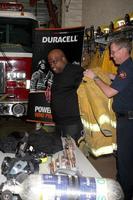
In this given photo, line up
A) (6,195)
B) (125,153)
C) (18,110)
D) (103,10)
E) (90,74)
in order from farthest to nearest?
(103,10), (18,110), (125,153), (90,74), (6,195)

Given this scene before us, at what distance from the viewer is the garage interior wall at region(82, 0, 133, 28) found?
780 cm

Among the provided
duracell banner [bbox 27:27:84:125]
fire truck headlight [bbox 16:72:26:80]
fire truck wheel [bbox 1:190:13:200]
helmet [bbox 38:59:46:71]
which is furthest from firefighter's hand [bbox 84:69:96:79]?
fire truck headlight [bbox 16:72:26:80]

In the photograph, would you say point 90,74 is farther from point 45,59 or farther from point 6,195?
point 45,59

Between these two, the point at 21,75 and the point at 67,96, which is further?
the point at 21,75

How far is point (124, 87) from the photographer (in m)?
3.53

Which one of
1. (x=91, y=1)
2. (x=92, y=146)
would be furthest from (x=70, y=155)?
(x=91, y=1)

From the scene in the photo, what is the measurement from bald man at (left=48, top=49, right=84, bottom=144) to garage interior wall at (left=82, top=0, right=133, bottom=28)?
166 inches

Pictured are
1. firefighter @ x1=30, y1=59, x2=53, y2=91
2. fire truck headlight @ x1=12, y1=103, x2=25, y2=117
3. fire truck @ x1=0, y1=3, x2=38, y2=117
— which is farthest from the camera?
fire truck @ x1=0, y1=3, x2=38, y2=117

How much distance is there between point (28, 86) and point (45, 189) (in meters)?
5.09

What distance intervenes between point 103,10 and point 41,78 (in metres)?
3.38

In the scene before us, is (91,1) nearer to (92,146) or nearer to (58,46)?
(58,46)

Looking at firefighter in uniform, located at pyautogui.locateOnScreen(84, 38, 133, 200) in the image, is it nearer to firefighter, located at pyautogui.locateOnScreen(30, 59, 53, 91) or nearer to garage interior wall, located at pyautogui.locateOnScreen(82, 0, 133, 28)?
firefighter, located at pyautogui.locateOnScreen(30, 59, 53, 91)

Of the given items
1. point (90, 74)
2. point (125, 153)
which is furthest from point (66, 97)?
point (125, 153)

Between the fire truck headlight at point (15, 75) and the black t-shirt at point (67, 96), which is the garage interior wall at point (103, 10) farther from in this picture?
the black t-shirt at point (67, 96)
